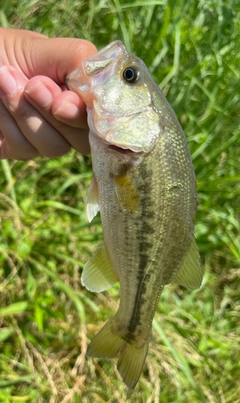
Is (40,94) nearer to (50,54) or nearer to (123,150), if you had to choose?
(50,54)

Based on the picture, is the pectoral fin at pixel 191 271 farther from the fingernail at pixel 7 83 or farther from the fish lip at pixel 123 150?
the fingernail at pixel 7 83

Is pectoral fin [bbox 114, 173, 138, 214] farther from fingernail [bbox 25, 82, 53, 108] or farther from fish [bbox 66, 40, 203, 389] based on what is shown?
fingernail [bbox 25, 82, 53, 108]

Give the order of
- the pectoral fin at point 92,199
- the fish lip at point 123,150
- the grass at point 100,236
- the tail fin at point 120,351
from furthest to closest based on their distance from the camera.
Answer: the grass at point 100,236
the tail fin at point 120,351
the pectoral fin at point 92,199
the fish lip at point 123,150

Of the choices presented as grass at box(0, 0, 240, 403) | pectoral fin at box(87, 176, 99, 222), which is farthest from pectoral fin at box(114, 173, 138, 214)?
grass at box(0, 0, 240, 403)

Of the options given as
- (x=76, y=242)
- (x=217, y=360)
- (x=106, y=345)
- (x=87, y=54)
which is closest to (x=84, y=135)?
(x=87, y=54)

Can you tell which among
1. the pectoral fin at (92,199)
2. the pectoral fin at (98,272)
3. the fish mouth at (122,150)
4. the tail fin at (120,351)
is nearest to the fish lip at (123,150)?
the fish mouth at (122,150)

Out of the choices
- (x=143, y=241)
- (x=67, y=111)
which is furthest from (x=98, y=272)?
(x=67, y=111)
